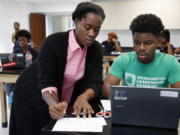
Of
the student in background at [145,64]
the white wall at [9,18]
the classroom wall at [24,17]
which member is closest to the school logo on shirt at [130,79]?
the student in background at [145,64]

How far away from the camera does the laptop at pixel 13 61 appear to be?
246 cm

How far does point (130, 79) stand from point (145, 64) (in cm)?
12

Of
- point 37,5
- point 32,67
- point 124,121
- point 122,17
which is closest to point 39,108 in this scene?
point 32,67

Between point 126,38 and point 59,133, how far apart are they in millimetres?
6501

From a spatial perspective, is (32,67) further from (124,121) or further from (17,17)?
(17,17)

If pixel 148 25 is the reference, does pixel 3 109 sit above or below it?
below

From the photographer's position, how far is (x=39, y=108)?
47.6 inches

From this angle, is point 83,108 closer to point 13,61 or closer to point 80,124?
point 80,124

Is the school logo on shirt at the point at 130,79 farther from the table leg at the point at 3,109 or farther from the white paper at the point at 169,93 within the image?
the table leg at the point at 3,109

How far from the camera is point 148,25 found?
1194mm

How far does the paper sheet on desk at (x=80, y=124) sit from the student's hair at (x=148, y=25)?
549 millimetres

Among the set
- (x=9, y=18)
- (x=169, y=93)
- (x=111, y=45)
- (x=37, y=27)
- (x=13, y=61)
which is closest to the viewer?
(x=169, y=93)

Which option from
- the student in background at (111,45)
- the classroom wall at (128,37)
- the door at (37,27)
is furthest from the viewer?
the door at (37,27)

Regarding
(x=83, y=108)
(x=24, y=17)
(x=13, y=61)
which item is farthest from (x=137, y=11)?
(x=83, y=108)
